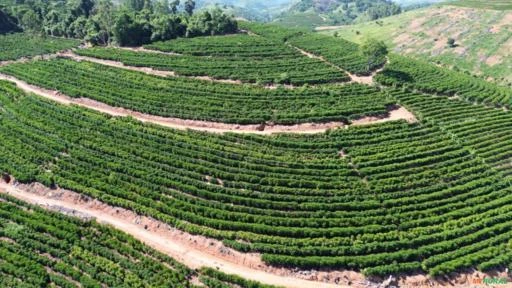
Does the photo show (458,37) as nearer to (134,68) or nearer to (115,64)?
(134,68)

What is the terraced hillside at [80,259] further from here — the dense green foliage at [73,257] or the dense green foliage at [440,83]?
the dense green foliage at [440,83]

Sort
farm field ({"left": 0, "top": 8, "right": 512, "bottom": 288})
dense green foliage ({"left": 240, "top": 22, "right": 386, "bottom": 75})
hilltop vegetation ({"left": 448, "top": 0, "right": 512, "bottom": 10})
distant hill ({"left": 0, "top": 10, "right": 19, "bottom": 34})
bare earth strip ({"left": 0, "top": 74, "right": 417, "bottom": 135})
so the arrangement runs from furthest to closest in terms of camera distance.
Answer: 1. hilltop vegetation ({"left": 448, "top": 0, "right": 512, "bottom": 10})
2. distant hill ({"left": 0, "top": 10, "right": 19, "bottom": 34})
3. dense green foliage ({"left": 240, "top": 22, "right": 386, "bottom": 75})
4. bare earth strip ({"left": 0, "top": 74, "right": 417, "bottom": 135})
5. farm field ({"left": 0, "top": 8, "right": 512, "bottom": 288})

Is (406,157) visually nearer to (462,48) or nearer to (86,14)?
(462,48)

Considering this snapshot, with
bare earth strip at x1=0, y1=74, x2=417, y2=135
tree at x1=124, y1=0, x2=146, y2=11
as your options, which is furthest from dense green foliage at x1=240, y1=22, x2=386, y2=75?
tree at x1=124, y1=0, x2=146, y2=11

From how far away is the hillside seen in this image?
116 metres

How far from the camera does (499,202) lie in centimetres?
5438

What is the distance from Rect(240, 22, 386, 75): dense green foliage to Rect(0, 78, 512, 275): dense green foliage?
28349mm

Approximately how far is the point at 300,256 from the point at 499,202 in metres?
27.6

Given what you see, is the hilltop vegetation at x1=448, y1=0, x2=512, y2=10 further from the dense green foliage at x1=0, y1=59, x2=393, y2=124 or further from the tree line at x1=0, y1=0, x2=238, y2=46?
the dense green foliage at x1=0, y1=59, x2=393, y2=124

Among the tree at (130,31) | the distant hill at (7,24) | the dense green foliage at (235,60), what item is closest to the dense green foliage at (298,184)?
the dense green foliage at (235,60)

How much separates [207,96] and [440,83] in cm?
4721

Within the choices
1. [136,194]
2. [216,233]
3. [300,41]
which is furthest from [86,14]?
[216,233]

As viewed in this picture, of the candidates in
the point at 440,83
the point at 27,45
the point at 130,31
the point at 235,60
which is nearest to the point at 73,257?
the point at 235,60

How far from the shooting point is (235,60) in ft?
318
